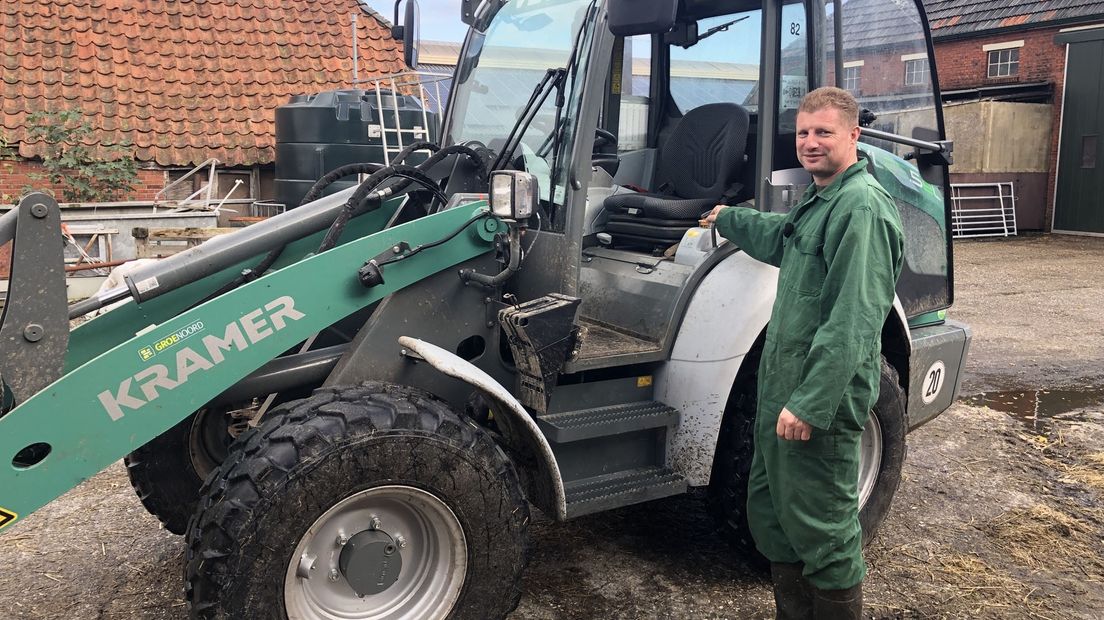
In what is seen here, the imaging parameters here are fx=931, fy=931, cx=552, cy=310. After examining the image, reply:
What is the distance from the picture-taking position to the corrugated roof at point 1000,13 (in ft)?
59.6

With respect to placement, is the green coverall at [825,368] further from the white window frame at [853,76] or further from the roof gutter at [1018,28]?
the roof gutter at [1018,28]

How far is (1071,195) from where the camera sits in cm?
1822

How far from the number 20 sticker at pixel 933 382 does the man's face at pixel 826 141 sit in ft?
6.51

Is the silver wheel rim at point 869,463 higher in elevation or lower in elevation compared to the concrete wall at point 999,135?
lower

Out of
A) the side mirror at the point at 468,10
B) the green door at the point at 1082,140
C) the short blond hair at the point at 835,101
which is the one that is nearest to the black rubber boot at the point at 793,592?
the short blond hair at the point at 835,101

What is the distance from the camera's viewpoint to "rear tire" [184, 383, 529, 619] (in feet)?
8.90

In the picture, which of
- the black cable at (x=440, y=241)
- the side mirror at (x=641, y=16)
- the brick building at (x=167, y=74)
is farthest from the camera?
the brick building at (x=167, y=74)

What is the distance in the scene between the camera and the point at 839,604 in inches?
116

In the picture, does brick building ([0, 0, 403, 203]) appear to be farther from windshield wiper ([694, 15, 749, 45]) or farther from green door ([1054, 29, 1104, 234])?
green door ([1054, 29, 1104, 234])

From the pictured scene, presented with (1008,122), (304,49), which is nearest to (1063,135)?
(1008,122)

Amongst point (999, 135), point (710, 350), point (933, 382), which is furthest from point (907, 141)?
point (999, 135)

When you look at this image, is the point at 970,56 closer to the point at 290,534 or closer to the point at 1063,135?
the point at 1063,135

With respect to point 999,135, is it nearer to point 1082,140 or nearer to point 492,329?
point 1082,140

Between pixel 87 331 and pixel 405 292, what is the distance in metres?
1.19
